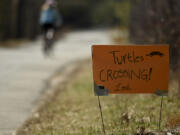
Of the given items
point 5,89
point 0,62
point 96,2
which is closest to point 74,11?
point 96,2

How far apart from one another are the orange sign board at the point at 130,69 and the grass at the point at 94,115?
1.36ft

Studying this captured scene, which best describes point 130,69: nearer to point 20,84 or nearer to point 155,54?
point 155,54

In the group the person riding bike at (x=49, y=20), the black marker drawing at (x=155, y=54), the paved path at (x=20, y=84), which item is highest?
the black marker drawing at (x=155, y=54)

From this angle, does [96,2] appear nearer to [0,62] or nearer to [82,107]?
[0,62]

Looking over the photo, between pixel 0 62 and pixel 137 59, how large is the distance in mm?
8603

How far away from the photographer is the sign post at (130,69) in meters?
4.79

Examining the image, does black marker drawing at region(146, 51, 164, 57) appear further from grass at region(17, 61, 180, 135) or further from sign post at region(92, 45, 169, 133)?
grass at region(17, 61, 180, 135)

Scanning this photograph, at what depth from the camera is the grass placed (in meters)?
5.23

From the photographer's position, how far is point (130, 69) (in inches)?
192

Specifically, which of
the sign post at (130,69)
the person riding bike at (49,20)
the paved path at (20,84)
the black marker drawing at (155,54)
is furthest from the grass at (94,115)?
the person riding bike at (49,20)

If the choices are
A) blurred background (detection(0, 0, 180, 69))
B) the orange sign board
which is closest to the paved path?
the orange sign board

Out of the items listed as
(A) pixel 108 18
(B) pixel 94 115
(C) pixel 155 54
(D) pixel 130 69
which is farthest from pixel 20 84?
(A) pixel 108 18

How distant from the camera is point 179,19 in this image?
7410 mm

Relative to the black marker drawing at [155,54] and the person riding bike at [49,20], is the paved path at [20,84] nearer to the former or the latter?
the person riding bike at [49,20]
